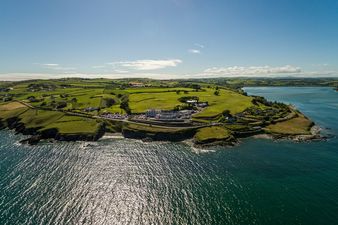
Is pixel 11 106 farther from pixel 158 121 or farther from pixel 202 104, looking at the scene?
pixel 202 104

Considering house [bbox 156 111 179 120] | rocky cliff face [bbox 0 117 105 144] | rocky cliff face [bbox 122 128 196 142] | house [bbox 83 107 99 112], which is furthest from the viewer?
house [bbox 83 107 99 112]

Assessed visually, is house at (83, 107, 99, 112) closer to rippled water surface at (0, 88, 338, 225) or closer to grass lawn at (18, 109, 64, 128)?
grass lawn at (18, 109, 64, 128)

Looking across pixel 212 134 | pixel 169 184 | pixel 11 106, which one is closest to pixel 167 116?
pixel 212 134

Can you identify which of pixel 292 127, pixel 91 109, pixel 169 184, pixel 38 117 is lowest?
pixel 169 184

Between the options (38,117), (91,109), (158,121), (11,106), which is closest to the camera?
(158,121)

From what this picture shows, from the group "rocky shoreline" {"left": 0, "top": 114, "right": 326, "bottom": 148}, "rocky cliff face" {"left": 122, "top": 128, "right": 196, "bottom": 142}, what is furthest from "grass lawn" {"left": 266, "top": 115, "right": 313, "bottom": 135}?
"rocky cliff face" {"left": 122, "top": 128, "right": 196, "bottom": 142}
